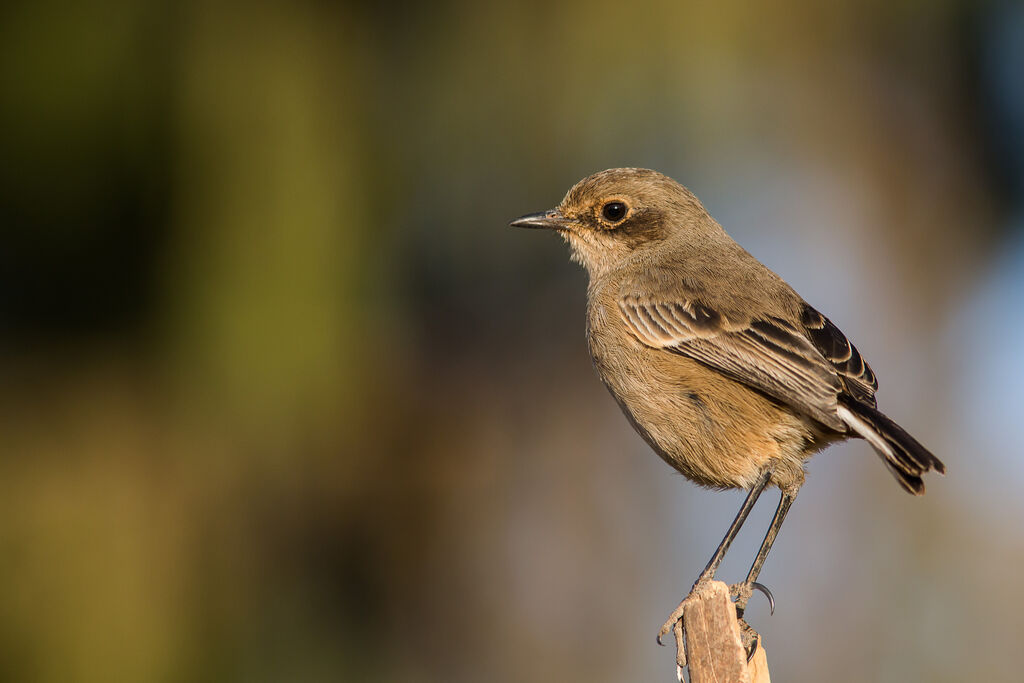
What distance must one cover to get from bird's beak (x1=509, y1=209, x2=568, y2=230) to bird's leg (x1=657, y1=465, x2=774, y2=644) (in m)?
2.00

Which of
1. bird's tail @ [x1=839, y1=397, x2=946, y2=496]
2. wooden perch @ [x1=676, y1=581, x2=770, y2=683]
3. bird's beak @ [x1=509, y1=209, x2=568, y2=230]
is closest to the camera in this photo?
wooden perch @ [x1=676, y1=581, x2=770, y2=683]

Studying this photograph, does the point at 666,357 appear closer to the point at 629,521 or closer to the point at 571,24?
the point at 629,521

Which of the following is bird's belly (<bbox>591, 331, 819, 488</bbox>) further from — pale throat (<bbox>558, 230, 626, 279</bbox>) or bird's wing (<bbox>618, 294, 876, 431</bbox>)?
pale throat (<bbox>558, 230, 626, 279</bbox>)

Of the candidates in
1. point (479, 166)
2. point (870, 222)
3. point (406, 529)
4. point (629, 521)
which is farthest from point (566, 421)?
point (870, 222)

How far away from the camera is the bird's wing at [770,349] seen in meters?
4.45

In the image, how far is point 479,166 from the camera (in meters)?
9.83

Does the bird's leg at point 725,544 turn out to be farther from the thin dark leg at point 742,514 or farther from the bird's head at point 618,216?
the bird's head at point 618,216

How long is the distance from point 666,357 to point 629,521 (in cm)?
496

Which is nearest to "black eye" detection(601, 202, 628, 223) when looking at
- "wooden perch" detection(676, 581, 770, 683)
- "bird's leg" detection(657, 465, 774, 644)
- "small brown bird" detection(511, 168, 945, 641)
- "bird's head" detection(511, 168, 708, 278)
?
"bird's head" detection(511, 168, 708, 278)

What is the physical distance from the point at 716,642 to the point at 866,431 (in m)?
1.15

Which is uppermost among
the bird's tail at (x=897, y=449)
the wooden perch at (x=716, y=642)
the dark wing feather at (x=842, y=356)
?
the dark wing feather at (x=842, y=356)

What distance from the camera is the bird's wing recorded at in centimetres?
445

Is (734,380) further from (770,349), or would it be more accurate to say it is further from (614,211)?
(614,211)

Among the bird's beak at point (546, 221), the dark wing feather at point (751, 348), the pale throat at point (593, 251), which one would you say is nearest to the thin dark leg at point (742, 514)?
the dark wing feather at point (751, 348)
